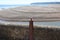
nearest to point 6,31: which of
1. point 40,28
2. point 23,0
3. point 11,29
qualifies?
point 11,29

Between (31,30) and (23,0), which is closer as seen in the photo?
(31,30)

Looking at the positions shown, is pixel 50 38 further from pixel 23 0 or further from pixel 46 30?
pixel 23 0

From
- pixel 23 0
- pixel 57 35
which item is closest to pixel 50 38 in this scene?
pixel 57 35

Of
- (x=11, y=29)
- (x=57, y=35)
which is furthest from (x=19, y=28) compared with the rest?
(x=57, y=35)

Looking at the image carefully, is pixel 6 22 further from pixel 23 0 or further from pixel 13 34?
pixel 23 0

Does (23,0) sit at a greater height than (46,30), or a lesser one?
greater

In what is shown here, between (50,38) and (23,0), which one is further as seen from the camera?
(23,0)

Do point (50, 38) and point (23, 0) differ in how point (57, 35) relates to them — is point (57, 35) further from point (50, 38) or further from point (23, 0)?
point (23, 0)
